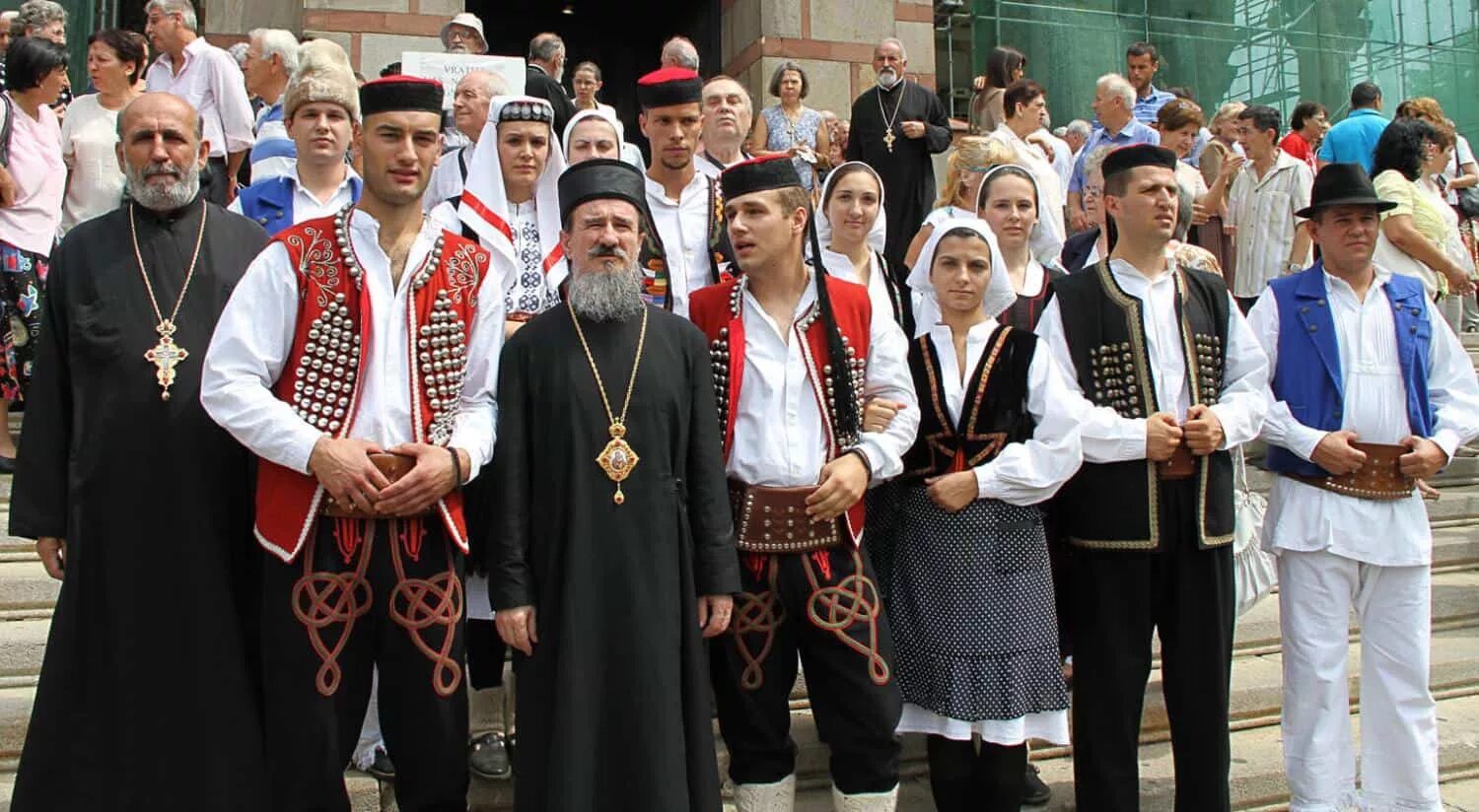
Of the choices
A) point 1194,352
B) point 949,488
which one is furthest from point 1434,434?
point 949,488

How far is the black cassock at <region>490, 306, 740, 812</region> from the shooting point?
118 inches

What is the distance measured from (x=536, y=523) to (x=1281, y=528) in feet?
8.27

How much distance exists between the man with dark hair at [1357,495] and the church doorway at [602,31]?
8979mm

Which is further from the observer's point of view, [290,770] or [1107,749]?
[1107,749]

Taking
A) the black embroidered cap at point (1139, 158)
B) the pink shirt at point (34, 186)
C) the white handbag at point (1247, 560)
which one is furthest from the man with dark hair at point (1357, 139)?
the pink shirt at point (34, 186)

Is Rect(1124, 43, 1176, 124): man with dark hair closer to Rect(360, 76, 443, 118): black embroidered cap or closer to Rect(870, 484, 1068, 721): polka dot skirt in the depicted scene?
Rect(870, 484, 1068, 721): polka dot skirt

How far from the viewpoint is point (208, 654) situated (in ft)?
10.4

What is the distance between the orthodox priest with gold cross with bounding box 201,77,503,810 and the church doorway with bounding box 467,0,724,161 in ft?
31.2

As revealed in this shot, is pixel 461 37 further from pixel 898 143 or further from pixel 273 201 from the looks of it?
pixel 898 143

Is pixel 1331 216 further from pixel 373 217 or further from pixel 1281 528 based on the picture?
pixel 373 217

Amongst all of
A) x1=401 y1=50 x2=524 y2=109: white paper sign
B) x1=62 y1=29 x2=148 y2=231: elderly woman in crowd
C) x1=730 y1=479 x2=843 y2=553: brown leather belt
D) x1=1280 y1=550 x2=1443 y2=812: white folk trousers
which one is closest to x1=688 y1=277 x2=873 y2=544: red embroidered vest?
x1=730 y1=479 x2=843 y2=553: brown leather belt

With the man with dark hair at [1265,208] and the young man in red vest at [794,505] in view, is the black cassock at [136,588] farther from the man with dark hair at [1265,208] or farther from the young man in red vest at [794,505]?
the man with dark hair at [1265,208]

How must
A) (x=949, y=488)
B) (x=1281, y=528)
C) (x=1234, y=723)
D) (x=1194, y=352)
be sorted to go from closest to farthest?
(x=949, y=488), (x=1194, y=352), (x=1281, y=528), (x=1234, y=723)

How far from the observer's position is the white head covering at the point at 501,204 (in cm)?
391
